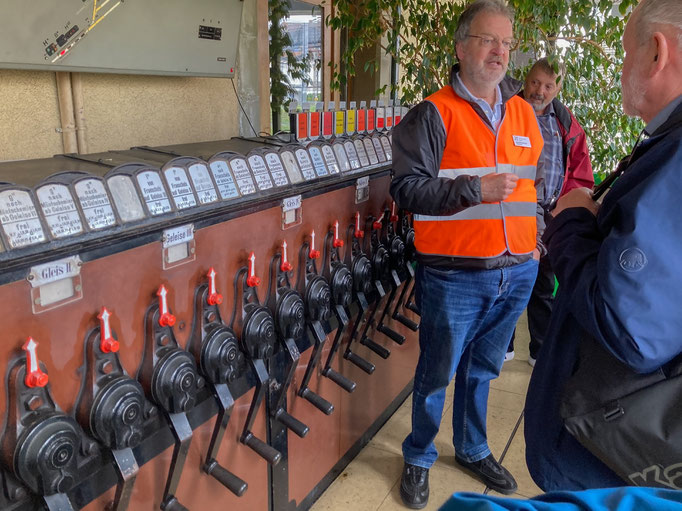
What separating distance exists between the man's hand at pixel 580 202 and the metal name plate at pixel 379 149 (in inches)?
36.4

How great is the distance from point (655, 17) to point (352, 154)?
1058mm

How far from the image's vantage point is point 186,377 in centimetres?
121

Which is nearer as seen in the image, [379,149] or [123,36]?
[123,36]

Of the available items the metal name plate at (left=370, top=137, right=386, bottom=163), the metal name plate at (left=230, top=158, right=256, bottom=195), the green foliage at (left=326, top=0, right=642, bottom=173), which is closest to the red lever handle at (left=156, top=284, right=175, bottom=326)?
the metal name plate at (left=230, top=158, right=256, bottom=195)

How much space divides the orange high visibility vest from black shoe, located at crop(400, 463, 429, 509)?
86 centimetres

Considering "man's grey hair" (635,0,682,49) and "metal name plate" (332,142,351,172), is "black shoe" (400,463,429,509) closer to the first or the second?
"metal name plate" (332,142,351,172)

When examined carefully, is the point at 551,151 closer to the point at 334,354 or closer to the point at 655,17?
the point at 334,354

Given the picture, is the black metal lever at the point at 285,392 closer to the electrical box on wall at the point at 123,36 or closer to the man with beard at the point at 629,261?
the man with beard at the point at 629,261

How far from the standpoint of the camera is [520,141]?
1.88 m

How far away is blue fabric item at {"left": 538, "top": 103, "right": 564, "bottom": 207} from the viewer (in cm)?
290

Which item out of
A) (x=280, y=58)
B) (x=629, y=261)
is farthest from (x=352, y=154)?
(x=280, y=58)

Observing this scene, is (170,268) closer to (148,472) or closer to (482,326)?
(148,472)

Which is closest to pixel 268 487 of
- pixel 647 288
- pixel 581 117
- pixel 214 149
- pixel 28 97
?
pixel 214 149

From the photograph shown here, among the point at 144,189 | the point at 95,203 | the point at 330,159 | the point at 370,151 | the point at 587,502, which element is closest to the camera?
the point at 587,502
